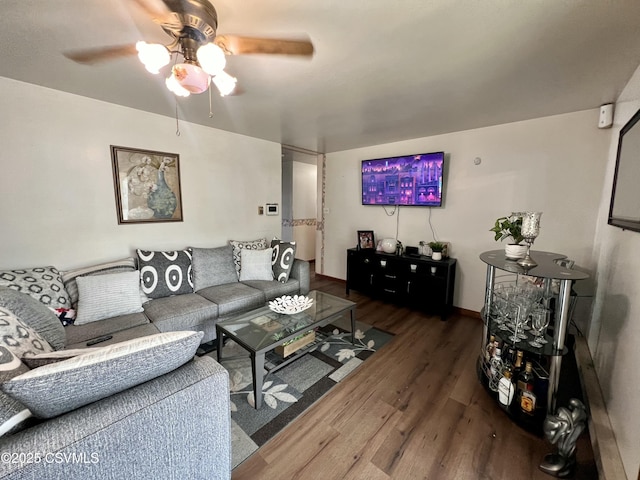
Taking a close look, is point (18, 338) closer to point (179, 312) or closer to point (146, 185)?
point (179, 312)

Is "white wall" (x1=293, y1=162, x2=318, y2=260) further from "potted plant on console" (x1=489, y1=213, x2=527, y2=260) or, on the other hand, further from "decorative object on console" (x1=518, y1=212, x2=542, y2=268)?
"decorative object on console" (x1=518, y1=212, x2=542, y2=268)

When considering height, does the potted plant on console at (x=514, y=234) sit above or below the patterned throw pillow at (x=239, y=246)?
above

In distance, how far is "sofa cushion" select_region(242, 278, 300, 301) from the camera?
2799mm

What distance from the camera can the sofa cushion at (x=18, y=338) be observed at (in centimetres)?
104

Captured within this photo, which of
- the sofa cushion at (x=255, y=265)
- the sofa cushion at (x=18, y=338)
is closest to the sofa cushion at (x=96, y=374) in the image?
the sofa cushion at (x=18, y=338)

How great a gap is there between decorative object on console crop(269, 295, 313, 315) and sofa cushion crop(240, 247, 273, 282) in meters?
0.80

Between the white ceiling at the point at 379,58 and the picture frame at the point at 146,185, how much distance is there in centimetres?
48

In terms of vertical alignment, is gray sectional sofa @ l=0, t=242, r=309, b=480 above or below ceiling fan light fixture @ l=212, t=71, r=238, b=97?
below

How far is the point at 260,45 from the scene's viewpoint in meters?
1.34

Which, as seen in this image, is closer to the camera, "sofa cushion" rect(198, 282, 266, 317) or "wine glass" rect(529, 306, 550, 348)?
"wine glass" rect(529, 306, 550, 348)

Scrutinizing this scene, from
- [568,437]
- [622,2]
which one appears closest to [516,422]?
[568,437]

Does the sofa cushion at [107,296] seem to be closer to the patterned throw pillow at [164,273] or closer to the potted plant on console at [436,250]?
the patterned throw pillow at [164,273]

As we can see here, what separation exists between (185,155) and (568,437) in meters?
3.71

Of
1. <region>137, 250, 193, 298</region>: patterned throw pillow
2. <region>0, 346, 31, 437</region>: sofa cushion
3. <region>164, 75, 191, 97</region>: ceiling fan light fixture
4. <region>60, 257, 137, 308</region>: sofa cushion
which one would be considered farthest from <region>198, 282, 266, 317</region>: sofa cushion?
<region>164, 75, 191, 97</region>: ceiling fan light fixture
